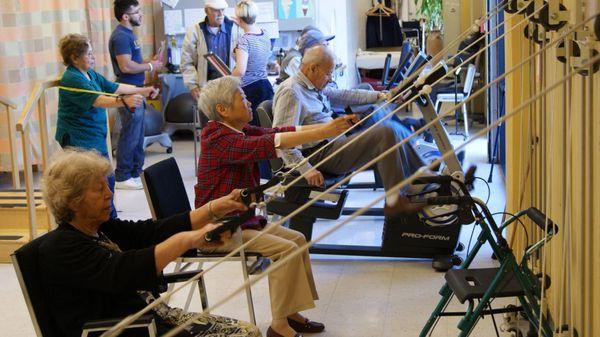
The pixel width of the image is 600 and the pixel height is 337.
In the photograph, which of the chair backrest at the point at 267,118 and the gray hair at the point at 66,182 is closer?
the gray hair at the point at 66,182

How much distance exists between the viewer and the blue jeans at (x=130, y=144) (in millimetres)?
6715

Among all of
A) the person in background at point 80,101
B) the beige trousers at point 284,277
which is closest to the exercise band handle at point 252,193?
the beige trousers at point 284,277

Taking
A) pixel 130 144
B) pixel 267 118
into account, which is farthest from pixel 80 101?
pixel 130 144

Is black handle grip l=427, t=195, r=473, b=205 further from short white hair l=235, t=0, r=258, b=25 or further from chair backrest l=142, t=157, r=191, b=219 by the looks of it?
short white hair l=235, t=0, r=258, b=25

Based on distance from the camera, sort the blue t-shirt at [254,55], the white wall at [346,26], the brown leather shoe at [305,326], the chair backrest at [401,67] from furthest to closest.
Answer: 1. the white wall at [346,26]
2. the blue t-shirt at [254,55]
3. the chair backrest at [401,67]
4. the brown leather shoe at [305,326]

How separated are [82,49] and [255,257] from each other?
2.26 meters

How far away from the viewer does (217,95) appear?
346 cm

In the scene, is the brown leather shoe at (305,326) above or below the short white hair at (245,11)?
below

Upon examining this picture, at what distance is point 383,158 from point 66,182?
225cm

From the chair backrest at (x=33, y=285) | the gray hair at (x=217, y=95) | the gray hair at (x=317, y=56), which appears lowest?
the chair backrest at (x=33, y=285)

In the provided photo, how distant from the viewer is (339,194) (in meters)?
4.45

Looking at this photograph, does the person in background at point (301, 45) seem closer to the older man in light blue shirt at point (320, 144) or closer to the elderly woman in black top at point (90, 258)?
the older man in light blue shirt at point (320, 144)

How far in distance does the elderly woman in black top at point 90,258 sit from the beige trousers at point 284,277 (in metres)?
0.74

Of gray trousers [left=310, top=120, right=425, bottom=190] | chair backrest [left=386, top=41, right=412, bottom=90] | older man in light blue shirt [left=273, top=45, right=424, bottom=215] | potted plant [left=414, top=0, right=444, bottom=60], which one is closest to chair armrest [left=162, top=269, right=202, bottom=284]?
older man in light blue shirt [left=273, top=45, right=424, bottom=215]
